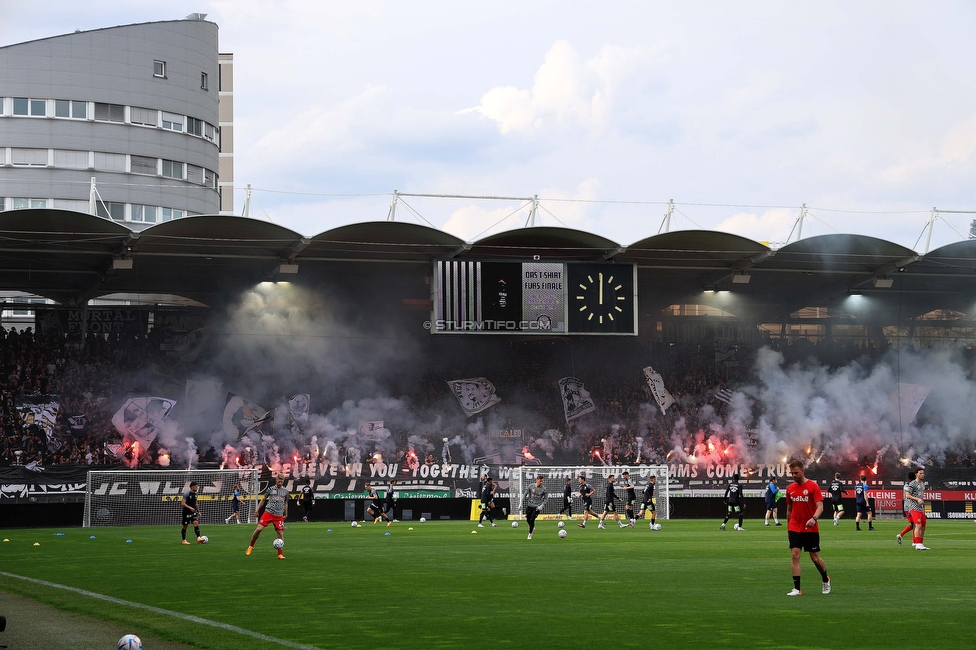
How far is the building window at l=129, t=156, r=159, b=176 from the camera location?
7294cm

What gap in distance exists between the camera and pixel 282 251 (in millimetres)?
46531

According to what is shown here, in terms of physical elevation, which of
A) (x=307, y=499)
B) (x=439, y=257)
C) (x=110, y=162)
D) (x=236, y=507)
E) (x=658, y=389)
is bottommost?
(x=236, y=507)

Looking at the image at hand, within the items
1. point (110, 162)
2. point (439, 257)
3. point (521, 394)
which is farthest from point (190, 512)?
point (110, 162)

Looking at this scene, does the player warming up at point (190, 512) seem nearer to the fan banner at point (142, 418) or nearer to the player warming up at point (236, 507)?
the player warming up at point (236, 507)

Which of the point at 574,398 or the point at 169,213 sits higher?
the point at 169,213

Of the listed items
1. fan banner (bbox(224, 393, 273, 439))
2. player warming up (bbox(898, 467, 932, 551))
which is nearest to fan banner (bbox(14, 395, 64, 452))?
fan banner (bbox(224, 393, 273, 439))

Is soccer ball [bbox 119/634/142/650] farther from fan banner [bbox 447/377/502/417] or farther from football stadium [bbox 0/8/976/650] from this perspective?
fan banner [bbox 447/377/502/417]

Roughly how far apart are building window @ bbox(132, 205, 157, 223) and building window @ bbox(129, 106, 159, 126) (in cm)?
591

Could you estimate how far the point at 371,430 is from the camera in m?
49.8

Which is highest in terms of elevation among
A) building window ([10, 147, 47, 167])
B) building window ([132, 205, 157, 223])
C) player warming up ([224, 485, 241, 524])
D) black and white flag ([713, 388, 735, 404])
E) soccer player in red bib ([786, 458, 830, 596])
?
building window ([10, 147, 47, 167])

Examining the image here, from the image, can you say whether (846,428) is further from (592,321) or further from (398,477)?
(398,477)

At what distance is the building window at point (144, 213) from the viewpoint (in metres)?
73.2

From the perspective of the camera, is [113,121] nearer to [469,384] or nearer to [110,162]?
[110,162]

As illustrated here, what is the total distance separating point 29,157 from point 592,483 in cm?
4631
